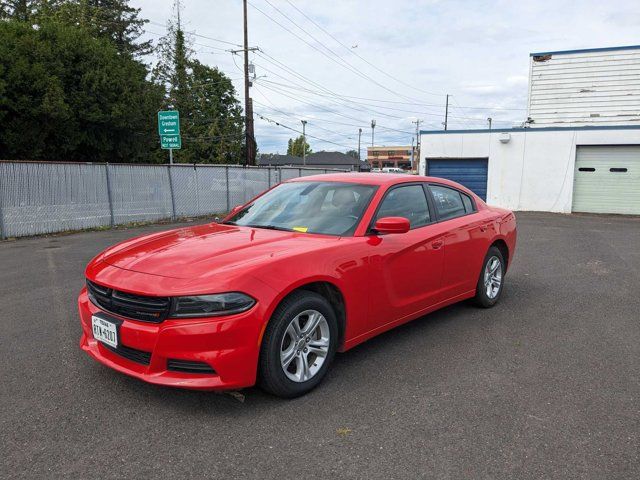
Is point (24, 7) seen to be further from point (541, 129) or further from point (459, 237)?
point (459, 237)

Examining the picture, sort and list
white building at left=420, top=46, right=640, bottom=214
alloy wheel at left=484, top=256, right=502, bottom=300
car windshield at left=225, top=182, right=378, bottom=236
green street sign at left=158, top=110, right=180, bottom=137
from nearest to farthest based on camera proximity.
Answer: car windshield at left=225, top=182, right=378, bottom=236, alloy wheel at left=484, top=256, right=502, bottom=300, green street sign at left=158, top=110, right=180, bottom=137, white building at left=420, top=46, right=640, bottom=214

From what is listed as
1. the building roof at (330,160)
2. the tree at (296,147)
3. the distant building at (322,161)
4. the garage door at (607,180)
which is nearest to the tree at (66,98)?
the garage door at (607,180)

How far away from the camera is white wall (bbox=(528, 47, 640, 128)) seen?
1867cm

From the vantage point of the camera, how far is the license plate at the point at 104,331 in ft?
10.0

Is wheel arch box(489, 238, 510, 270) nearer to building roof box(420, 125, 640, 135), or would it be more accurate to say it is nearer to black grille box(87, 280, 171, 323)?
black grille box(87, 280, 171, 323)

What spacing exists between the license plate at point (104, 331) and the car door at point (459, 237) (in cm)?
285

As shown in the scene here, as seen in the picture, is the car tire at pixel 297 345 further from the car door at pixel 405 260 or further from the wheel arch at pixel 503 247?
the wheel arch at pixel 503 247

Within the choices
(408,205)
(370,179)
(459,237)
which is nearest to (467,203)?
(459,237)

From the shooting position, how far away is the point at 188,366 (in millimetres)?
2869

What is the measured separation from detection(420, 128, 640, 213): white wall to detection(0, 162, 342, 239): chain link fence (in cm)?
851

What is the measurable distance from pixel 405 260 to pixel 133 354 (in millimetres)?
2162

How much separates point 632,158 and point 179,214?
15.6 metres

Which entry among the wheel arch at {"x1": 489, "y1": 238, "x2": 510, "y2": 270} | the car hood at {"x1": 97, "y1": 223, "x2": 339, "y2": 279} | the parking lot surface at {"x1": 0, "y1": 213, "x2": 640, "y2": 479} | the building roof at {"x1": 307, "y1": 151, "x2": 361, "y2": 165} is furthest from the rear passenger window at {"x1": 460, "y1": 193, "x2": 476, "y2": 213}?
the building roof at {"x1": 307, "y1": 151, "x2": 361, "y2": 165}

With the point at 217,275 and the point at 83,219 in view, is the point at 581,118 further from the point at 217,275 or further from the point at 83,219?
the point at 217,275
